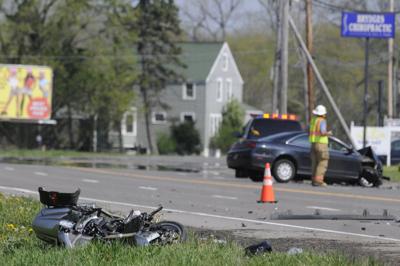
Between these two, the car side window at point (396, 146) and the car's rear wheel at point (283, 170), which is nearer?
the car's rear wheel at point (283, 170)

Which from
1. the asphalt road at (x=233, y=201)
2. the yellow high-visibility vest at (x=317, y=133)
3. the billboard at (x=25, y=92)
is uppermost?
the billboard at (x=25, y=92)

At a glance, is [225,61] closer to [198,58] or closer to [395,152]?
[198,58]

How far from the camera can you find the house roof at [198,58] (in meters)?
72.1

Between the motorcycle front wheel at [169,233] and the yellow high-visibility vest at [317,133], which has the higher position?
the yellow high-visibility vest at [317,133]

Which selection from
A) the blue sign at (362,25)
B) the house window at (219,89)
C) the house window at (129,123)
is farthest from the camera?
the house window at (219,89)

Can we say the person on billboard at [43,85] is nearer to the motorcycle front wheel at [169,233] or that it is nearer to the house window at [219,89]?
the house window at [219,89]

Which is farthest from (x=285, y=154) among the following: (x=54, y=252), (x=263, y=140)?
(x=54, y=252)

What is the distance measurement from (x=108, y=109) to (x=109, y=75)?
2.64 m

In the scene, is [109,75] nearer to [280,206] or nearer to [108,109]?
[108,109]

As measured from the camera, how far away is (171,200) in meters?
18.3

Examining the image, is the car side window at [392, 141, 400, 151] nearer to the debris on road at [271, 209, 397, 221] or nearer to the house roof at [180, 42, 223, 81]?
the debris on road at [271, 209, 397, 221]

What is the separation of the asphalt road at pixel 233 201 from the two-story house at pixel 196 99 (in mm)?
44063

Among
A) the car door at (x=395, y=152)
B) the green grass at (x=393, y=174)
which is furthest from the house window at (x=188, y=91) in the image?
the green grass at (x=393, y=174)

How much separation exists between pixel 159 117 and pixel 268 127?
4515 centimetres
